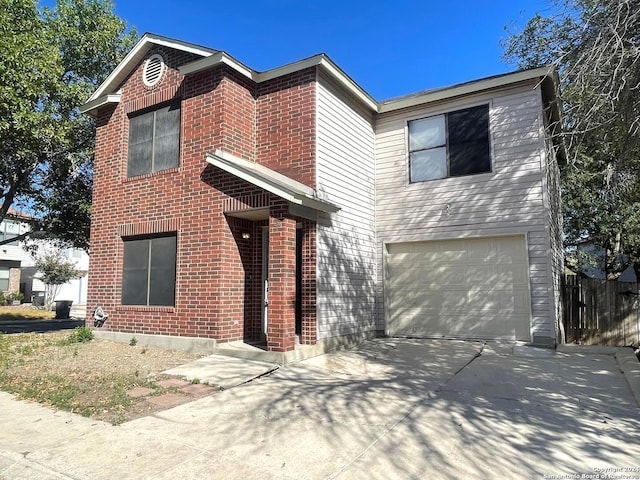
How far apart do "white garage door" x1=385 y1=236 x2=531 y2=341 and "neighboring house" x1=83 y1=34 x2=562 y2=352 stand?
3cm

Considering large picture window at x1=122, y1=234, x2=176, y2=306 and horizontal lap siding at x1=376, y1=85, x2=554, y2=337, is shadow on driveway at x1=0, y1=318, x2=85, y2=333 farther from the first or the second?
horizontal lap siding at x1=376, y1=85, x2=554, y2=337

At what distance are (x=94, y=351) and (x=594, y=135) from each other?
31.1 feet

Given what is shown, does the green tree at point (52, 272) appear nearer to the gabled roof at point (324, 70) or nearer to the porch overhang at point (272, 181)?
the gabled roof at point (324, 70)

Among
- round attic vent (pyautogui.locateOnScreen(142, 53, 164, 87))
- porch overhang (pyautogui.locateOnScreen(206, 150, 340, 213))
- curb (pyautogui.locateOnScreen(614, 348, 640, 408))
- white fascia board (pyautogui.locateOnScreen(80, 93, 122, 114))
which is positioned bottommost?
curb (pyautogui.locateOnScreen(614, 348, 640, 408))

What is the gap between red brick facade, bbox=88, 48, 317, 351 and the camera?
8.40 m

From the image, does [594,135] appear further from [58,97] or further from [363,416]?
[58,97]

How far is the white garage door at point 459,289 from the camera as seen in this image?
970cm

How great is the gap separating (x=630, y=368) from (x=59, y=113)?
1535 centimetres

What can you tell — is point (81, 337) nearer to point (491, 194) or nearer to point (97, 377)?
point (97, 377)

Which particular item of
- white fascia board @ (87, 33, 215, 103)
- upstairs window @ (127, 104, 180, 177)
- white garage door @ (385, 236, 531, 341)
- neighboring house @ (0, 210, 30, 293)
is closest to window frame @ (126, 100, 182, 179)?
upstairs window @ (127, 104, 180, 177)

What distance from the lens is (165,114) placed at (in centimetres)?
1013

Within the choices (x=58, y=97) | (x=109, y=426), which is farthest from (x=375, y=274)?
(x=58, y=97)

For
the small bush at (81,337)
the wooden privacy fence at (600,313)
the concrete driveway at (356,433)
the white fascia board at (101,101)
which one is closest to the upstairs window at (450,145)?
the wooden privacy fence at (600,313)

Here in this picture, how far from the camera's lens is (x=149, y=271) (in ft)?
31.8
